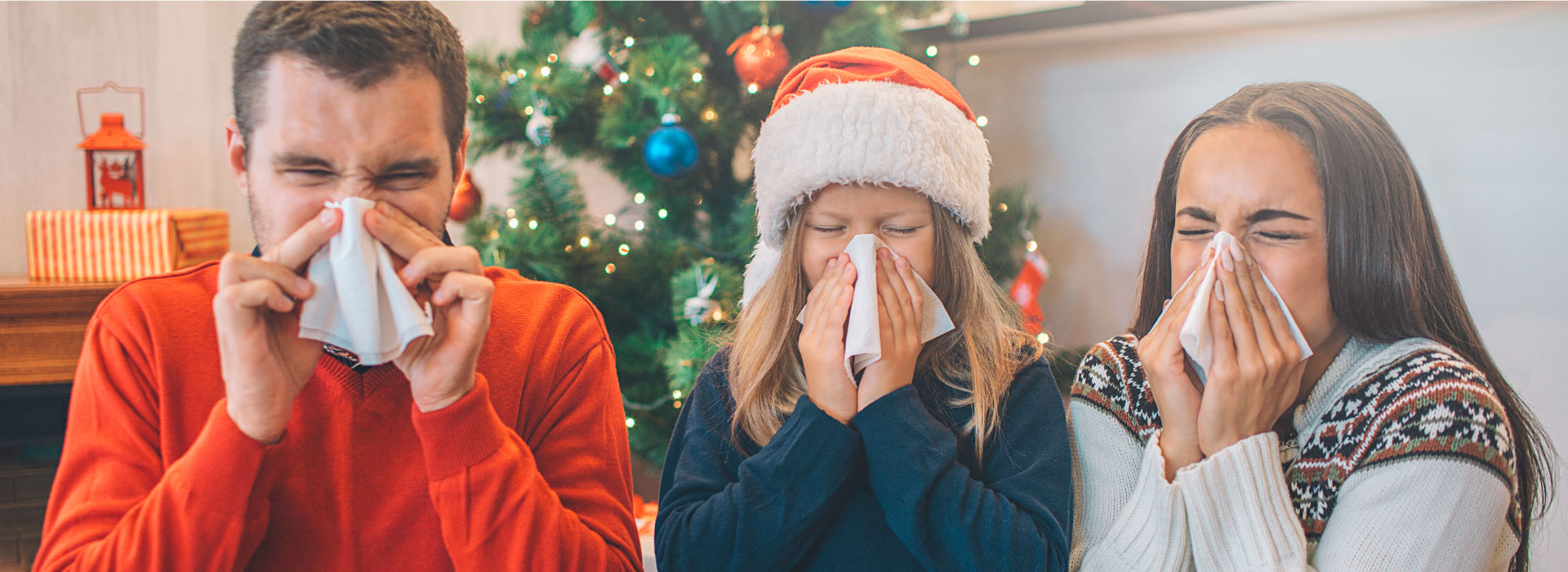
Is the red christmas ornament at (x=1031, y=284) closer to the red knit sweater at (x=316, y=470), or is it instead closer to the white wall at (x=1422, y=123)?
the white wall at (x=1422, y=123)

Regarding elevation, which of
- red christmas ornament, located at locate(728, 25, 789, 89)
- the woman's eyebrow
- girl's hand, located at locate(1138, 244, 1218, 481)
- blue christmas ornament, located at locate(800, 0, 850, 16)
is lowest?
girl's hand, located at locate(1138, 244, 1218, 481)

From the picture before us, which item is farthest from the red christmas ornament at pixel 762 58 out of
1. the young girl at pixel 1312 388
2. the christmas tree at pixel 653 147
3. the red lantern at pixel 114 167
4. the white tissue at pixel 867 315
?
the red lantern at pixel 114 167

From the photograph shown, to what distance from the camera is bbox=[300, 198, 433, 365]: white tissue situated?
954mm

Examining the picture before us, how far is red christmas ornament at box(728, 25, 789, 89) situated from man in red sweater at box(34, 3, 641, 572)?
4.36 ft

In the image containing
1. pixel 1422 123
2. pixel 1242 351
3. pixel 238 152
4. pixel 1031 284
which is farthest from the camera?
pixel 1031 284

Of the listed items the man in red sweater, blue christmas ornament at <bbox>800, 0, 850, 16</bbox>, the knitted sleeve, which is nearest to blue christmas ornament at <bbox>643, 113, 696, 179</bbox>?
blue christmas ornament at <bbox>800, 0, 850, 16</bbox>

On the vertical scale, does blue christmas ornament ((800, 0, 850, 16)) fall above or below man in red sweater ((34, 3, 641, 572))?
above

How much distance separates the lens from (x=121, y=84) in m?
2.82

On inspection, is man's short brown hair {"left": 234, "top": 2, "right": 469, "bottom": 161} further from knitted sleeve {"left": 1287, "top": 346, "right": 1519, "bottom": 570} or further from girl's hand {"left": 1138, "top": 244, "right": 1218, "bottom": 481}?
knitted sleeve {"left": 1287, "top": 346, "right": 1519, "bottom": 570}

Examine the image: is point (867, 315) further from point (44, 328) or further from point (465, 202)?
point (44, 328)

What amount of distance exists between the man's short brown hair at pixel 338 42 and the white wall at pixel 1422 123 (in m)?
1.90

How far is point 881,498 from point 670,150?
143 cm

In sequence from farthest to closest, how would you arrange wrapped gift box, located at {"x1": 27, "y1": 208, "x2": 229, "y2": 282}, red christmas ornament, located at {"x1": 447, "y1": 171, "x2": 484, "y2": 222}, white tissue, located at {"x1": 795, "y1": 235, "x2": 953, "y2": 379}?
red christmas ornament, located at {"x1": 447, "y1": 171, "x2": 484, "y2": 222}
wrapped gift box, located at {"x1": 27, "y1": 208, "x2": 229, "y2": 282}
white tissue, located at {"x1": 795, "y1": 235, "x2": 953, "y2": 379}

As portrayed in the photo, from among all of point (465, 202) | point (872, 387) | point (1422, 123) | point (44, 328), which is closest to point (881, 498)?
point (872, 387)
